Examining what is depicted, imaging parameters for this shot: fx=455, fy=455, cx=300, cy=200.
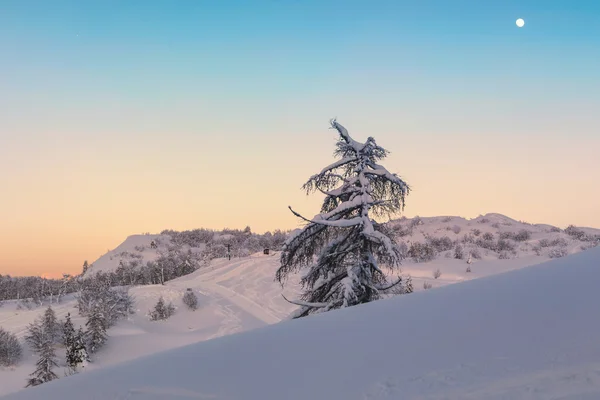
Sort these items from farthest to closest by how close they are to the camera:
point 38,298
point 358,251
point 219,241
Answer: point 219,241 < point 38,298 < point 358,251

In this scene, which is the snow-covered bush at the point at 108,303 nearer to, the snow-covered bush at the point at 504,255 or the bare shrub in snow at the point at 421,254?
the bare shrub in snow at the point at 421,254

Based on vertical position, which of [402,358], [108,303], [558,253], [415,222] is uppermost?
[415,222]

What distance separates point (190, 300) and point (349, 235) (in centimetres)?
2327

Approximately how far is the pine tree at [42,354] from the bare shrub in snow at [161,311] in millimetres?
6367

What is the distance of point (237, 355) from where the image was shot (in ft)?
13.7

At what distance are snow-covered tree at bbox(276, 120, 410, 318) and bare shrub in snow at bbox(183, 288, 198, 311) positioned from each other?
849 inches

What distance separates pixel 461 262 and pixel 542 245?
10912 millimetres

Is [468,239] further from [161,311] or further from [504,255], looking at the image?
[161,311]

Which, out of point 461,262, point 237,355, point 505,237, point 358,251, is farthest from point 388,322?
point 505,237

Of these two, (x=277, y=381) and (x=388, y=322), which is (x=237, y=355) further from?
(x=388, y=322)

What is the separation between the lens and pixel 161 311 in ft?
96.7

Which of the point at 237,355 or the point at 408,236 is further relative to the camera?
the point at 408,236

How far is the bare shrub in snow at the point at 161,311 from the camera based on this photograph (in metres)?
29.0

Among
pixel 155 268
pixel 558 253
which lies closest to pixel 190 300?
pixel 155 268
